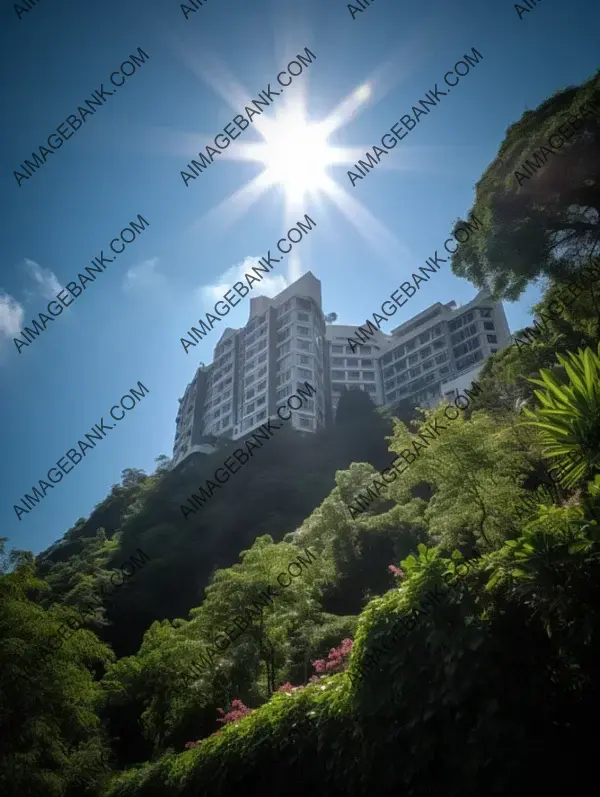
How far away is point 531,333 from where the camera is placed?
13.9 m

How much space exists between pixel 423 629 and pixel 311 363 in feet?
163

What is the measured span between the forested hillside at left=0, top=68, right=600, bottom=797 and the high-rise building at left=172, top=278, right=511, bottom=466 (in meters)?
28.0

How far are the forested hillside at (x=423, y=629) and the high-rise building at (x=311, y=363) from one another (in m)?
28.0

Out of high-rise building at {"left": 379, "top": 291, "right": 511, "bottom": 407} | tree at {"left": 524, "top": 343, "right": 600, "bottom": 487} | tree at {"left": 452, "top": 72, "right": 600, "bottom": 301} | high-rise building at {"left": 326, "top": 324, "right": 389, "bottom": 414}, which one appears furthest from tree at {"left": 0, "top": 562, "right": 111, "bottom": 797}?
high-rise building at {"left": 326, "top": 324, "right": 389, "bottom": 414}

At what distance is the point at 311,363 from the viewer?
52688mm

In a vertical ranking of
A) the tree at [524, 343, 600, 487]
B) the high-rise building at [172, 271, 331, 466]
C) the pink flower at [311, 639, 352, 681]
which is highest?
the high-rise building at [172, 271, 331, 466]

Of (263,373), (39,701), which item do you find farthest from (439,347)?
(39,701)

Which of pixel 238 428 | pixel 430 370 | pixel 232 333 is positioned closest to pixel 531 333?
pixel 238 428

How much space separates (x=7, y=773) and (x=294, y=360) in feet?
149

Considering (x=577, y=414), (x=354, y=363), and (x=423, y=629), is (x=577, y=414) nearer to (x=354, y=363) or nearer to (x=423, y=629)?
(x=423, y=629)

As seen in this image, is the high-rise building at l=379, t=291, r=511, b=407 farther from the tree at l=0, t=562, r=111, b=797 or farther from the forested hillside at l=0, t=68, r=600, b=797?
the tree at l=0, t=562, r=111, b=797

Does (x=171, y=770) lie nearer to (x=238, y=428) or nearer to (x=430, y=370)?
(x=238, y=428)

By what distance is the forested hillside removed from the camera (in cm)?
299

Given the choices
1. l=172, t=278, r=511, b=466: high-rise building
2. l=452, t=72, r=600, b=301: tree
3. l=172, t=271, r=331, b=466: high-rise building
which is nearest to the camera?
l=452, t=72, r=600, b=301: tree
